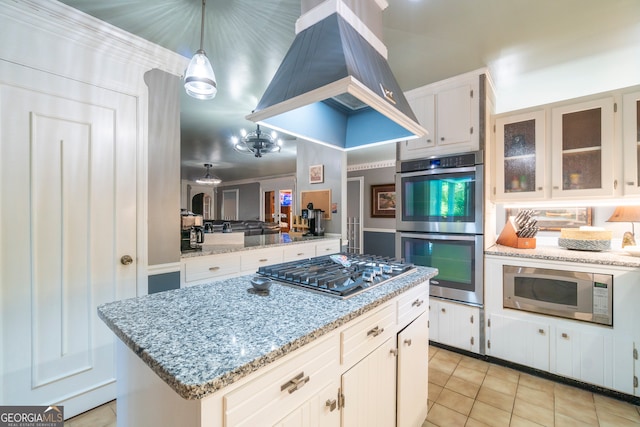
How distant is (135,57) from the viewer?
1852mm

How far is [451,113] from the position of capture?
8.20 ft

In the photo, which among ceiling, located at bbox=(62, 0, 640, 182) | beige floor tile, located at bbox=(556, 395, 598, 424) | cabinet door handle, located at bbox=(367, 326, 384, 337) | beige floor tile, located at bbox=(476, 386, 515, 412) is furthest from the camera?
beige floor tile, located at bbox=(476, 386, 515, 412)

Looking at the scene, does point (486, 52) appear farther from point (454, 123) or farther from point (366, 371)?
point (366, 371)

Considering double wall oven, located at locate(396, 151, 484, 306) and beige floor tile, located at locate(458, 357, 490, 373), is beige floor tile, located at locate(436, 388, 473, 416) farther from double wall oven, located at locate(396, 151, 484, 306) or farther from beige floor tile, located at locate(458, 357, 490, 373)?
double wall oven, located at locate(396, 151, 484, 306)

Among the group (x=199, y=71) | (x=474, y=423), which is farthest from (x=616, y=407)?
(x=199, y=71)

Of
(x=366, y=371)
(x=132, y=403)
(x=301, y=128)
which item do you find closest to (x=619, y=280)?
(x=366, y=371)

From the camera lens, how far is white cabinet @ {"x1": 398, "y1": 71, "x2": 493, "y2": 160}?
2.36m

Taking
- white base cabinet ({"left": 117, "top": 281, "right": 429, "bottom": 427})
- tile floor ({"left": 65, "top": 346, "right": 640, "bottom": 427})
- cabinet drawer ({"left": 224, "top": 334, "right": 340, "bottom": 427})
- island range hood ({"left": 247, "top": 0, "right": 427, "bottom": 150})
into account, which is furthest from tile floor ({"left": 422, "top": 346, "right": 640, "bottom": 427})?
island range hood ({"left": 247, "top": 0, "right": 427, "bottom": 150})

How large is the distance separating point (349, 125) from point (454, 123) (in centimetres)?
121

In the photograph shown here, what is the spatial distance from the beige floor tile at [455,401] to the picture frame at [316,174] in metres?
2.72

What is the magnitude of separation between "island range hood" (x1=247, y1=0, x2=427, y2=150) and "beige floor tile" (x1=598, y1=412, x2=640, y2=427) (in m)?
2.16

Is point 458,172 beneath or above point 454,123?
beneath

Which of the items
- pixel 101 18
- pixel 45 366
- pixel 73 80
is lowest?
pixel 45 366

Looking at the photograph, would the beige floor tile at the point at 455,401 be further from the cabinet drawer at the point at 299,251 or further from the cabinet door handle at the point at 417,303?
the cabinet drawer at the point at 299,251
